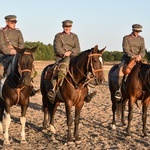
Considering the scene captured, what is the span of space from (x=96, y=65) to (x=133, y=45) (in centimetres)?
320

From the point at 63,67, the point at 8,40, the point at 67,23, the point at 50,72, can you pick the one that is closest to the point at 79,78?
the point at 63,67

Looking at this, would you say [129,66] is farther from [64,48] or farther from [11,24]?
[11,24]

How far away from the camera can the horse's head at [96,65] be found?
7469mm

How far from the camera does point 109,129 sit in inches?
402

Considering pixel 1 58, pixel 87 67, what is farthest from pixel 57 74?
pixel 1 58

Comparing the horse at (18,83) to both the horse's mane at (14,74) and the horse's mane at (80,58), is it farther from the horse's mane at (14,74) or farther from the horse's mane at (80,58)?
the horse's mane at (80,58)

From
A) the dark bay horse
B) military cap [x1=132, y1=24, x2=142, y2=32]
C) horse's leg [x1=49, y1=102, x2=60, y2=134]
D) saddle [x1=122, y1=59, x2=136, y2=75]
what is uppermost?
military cap [x1=132, y1=24, x2=142, y2=32]

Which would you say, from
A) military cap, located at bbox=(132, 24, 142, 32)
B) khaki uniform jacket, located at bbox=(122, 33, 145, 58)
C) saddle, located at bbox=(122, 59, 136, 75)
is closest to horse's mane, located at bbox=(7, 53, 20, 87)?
saddle, located at bbox=(122, 59, 136, 75)

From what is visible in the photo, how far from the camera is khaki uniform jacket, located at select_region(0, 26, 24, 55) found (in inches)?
349

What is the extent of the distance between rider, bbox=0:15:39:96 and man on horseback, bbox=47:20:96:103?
1062 millimetres

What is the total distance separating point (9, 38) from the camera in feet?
29.8

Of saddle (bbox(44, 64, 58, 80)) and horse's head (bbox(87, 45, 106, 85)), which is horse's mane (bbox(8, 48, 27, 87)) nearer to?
saddle (bbox(44, 64, 58, 80))

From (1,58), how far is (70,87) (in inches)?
86.2

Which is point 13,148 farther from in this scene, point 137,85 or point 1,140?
point 137,85
